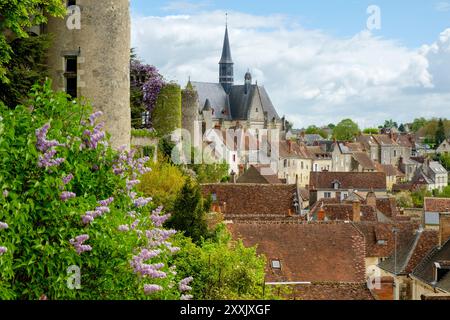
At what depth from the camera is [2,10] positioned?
16406mm

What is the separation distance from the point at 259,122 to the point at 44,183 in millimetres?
129705

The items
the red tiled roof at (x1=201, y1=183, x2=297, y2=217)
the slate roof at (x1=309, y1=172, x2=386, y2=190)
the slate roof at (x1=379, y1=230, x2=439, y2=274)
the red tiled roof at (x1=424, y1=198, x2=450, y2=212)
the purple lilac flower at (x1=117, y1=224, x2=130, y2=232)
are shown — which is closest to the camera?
the purple lilac flower at (x1=117, y1=224, x2=130, y2=232)

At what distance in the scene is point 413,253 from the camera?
114 ft

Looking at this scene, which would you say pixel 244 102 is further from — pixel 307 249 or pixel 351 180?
pixel 307 249

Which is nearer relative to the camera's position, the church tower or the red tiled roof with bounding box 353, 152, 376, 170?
the red tiled roof with bounding box 353, 152, 376, 170

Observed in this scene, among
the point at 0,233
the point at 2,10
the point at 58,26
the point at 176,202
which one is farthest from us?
the point at 176,202

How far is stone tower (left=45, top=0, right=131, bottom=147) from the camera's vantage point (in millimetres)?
21984

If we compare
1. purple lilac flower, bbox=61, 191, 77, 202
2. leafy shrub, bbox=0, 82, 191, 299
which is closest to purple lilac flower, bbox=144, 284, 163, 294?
leafy shrub, bbox=0, 82, 191, 299

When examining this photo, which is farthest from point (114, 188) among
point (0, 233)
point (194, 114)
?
point (194, 114)

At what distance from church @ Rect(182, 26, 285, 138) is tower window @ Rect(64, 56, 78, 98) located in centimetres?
10871

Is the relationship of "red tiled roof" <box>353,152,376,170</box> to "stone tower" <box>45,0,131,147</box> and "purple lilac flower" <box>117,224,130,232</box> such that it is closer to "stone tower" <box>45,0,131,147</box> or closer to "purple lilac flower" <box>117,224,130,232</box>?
"stone tower" <box>45,0,131,147</box>
